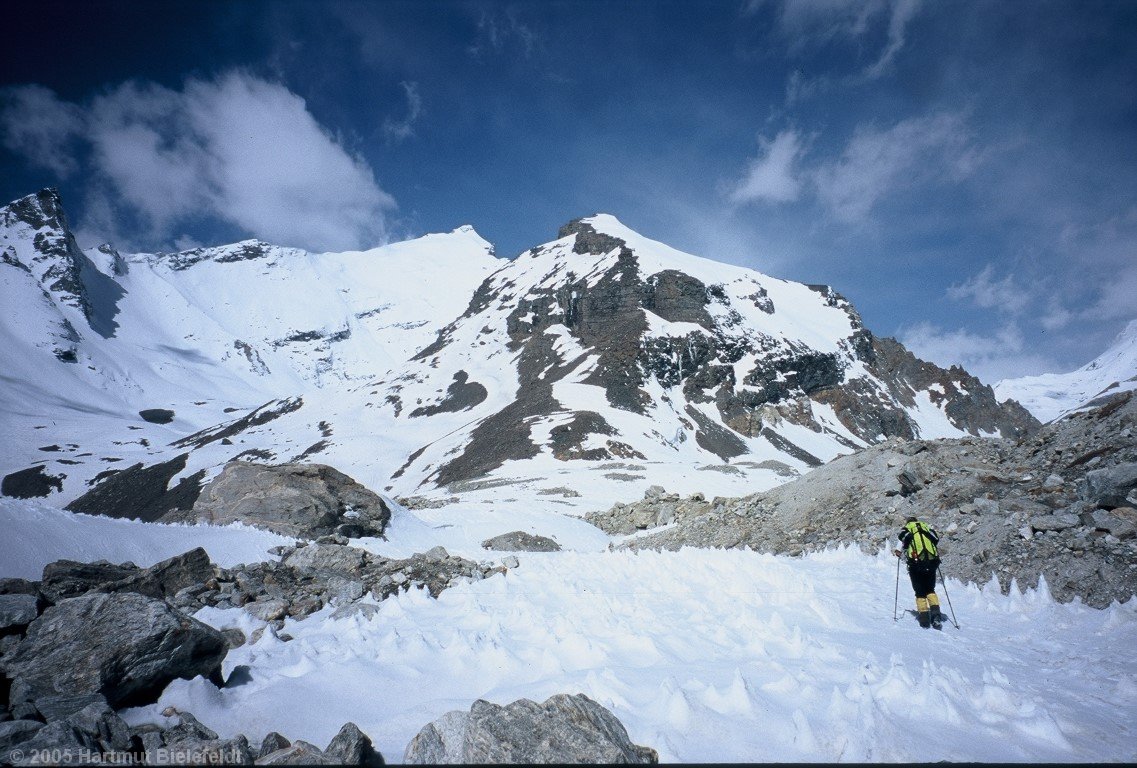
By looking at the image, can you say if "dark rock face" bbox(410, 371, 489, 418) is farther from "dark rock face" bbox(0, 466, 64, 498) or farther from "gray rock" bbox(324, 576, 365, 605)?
"gray rock" bbox(324, 576, 365, 605)

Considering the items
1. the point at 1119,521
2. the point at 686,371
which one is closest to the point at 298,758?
the point at 1119,521

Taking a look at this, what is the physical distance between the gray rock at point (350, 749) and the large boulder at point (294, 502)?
13053mm

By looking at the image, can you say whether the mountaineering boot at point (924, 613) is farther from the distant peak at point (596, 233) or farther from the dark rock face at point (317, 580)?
the distant peak at point (596, 233)

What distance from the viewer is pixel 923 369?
458 ft

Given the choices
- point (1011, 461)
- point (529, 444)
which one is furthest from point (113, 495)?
point (1011, 461)

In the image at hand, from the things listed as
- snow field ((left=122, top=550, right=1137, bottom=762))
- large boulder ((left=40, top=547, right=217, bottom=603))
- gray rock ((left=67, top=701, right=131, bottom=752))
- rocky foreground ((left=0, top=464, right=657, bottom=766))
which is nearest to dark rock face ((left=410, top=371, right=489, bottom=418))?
large boulder ((left=40, top=547, right=217, bottom=603))

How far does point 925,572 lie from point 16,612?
11.3 metres

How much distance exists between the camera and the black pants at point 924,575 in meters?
7.73

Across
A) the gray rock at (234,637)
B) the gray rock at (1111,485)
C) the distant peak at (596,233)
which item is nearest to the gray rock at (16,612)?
the gray rock at (234,637)

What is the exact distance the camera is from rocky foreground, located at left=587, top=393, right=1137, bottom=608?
8.36 metres

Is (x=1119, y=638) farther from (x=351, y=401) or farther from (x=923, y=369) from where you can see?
(x=923, y=369)

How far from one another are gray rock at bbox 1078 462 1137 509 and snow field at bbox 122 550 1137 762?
8.14ft

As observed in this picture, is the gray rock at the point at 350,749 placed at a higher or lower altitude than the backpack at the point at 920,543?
lower

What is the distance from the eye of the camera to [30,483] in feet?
278
